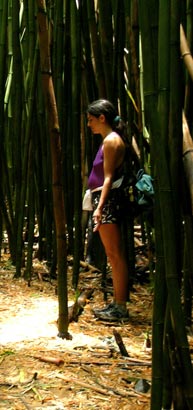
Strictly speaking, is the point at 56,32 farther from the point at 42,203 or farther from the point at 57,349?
the point at 57,349

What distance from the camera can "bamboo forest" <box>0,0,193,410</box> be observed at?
42.8 inches

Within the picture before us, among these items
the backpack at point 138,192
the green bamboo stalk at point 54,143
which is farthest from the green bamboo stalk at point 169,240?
the backpack at point 138,192

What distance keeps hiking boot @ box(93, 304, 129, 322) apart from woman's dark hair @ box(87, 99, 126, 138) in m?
0.68

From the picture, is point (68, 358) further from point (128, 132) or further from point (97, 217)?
point (128, 132)

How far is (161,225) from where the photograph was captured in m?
1.12

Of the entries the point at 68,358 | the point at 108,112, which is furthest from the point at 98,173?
the point at 68,358

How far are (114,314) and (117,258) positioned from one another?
220 millimetres

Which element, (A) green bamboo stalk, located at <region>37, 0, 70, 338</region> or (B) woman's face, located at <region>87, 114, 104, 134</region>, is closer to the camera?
(A) green bamboo stalk, located at <region>37, 0, 70, 338</region>

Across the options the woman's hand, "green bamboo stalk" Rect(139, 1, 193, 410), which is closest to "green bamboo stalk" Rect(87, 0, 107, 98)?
the woman's hand

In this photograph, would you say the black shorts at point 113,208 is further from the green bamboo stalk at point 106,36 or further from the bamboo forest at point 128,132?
the green bamboo stalk at point 106,36

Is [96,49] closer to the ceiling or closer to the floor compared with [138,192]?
closer to the ceiling

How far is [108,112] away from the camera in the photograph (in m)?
2.26

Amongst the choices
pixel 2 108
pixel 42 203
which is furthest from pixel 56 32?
pixel 42 203

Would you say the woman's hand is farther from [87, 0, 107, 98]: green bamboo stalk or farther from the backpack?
[87, 0, 107, 98]: green bamboo stalk
